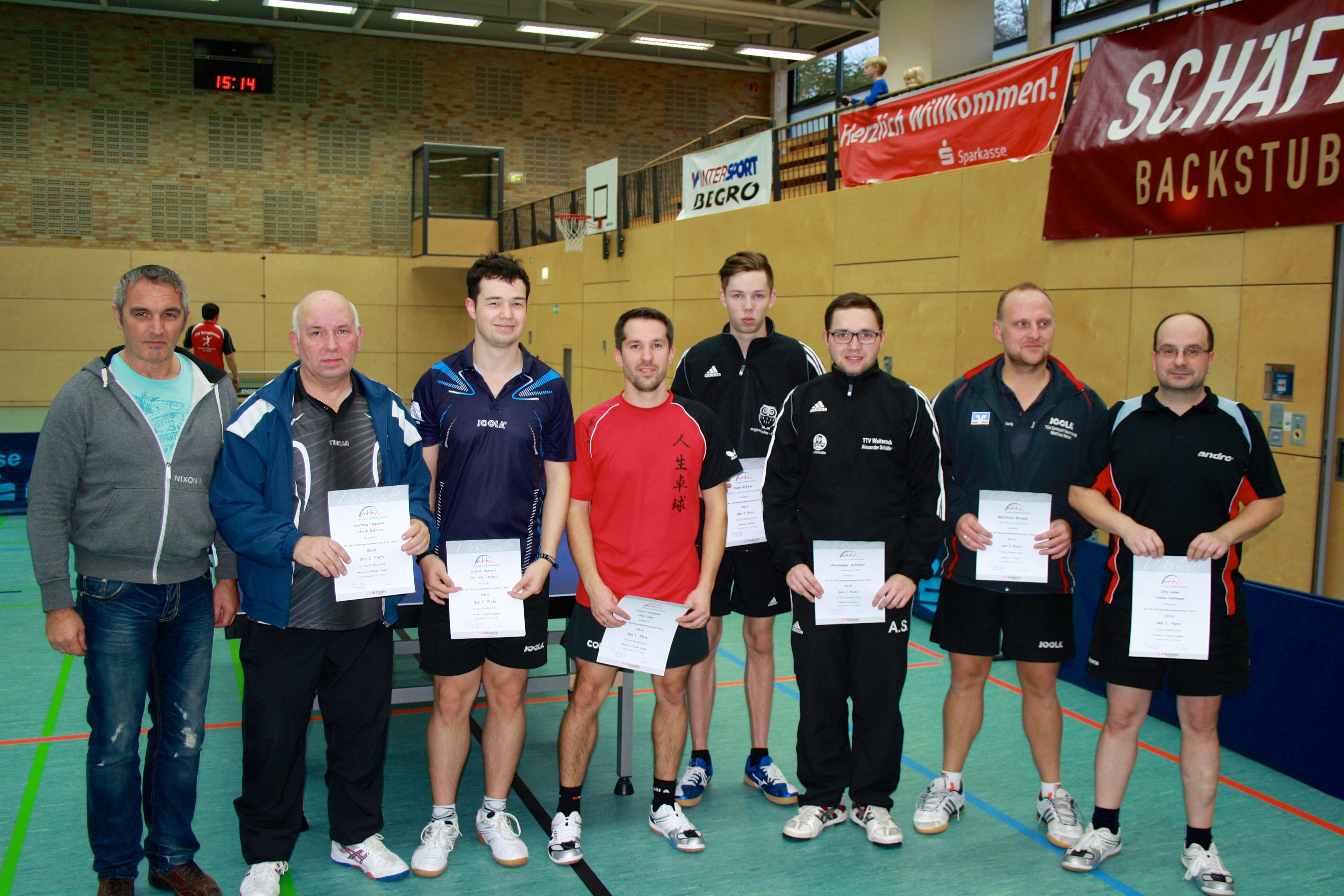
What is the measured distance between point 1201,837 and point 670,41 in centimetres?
1873

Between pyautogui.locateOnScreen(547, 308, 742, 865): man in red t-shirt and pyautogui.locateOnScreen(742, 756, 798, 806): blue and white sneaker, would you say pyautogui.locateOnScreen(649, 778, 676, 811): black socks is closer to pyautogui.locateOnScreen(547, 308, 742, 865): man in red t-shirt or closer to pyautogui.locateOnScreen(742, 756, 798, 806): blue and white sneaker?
pyautogui.locateOnScreen(547, 308, 742, 865): man in red t-shirt

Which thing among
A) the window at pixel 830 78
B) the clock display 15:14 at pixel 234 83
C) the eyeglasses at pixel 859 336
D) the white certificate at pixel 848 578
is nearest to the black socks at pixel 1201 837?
the white certificate at pixel 848 578

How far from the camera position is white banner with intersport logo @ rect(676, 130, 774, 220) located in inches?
432

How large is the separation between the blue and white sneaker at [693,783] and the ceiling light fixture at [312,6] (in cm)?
1726

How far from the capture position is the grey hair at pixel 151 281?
281 centimetres

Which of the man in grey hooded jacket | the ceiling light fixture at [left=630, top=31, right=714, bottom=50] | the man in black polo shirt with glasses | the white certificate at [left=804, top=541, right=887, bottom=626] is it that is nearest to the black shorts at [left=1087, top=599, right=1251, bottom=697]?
the man in black polo shirt with glasses

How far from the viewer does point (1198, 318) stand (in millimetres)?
3197

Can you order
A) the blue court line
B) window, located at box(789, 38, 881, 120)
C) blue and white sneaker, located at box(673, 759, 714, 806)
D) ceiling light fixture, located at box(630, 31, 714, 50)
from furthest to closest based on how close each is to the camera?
window, located at box(789, 38, 881, 120)
ceiling light fixture, located at box(630, 31, 714, 50)
blue and white sneaker, located at box(673, 759, 714, 806)
the blue court line

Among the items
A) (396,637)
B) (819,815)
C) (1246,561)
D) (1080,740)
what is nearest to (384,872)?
(819,815)

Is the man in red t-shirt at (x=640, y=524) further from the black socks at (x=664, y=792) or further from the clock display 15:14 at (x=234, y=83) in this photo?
the clock display 15:14 at (x=234, y=83)

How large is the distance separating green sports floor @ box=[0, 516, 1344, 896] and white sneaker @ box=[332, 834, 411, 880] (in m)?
0.03

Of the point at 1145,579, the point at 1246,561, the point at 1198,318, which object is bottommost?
the point at 1246,561

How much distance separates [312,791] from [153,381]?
1962 mm

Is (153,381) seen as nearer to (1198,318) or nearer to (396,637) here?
(396,637)
